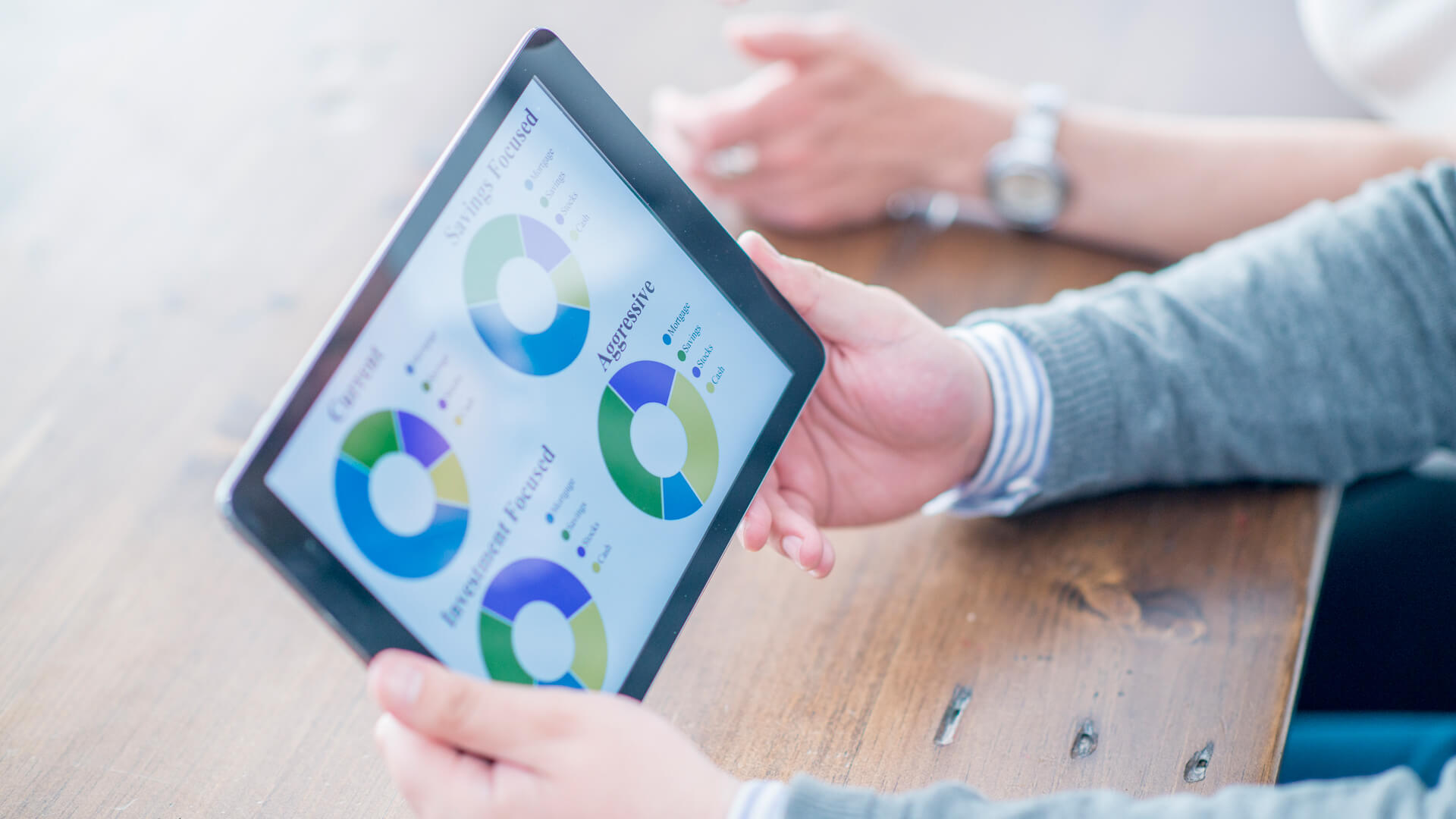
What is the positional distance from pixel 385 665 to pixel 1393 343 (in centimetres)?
60

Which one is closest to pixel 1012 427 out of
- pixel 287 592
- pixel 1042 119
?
pixel 1042 119

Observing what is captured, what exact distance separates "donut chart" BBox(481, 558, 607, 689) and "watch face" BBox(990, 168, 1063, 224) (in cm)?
52

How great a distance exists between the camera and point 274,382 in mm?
685

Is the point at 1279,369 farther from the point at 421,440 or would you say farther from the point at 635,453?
the point at 421,440

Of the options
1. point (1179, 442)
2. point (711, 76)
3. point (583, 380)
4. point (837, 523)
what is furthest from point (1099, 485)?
point (711, 76)

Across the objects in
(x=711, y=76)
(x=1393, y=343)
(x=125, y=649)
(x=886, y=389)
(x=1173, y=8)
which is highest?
(x=1173, y=8)

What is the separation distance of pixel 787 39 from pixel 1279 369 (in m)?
0.44

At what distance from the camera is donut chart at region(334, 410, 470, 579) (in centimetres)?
37

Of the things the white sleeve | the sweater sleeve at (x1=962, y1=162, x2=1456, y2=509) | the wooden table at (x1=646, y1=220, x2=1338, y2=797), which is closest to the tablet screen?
the wooden table at (x1=646, y1=220, x2=1338, y2=797)

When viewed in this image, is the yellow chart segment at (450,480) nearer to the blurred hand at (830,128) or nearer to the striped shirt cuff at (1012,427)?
the striped shirt cuff at (1012,427)

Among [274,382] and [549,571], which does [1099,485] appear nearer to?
[549,571]

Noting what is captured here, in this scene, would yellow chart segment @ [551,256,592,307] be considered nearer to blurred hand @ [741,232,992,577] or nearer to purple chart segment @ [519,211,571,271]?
purple chart segment @ [519,211,571,271]

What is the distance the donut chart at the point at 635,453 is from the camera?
465mm

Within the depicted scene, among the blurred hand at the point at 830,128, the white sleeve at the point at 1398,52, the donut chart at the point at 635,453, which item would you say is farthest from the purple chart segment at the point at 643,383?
the white sleeve at the point at 1398,52
